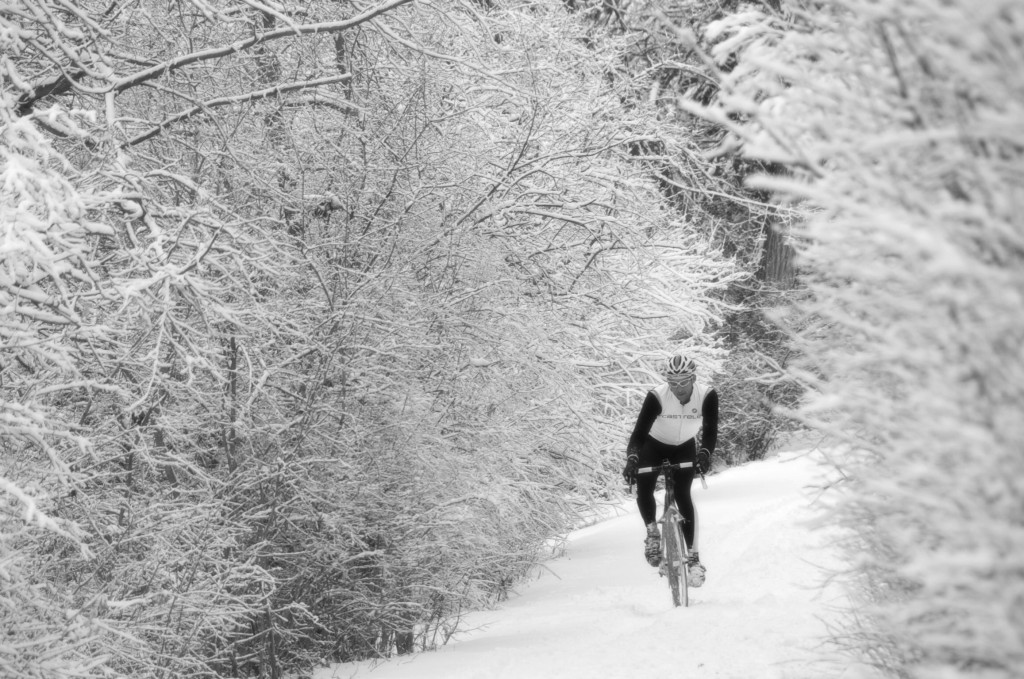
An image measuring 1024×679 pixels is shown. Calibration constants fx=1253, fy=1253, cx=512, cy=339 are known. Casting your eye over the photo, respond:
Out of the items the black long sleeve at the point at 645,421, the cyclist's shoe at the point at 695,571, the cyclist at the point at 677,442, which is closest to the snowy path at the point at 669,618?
the cyclist's shoe at the point at 695,571

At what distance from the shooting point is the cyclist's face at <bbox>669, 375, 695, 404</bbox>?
838 centimetres

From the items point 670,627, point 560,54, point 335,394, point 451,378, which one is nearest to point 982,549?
point 670,627

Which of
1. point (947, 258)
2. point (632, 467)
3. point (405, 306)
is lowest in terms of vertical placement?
point (632, 467)

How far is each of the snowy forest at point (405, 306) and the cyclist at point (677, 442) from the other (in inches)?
30.9

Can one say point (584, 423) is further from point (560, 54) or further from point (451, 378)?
point (560, 54)

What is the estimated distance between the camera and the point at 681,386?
8.46m

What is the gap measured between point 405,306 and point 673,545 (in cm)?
245

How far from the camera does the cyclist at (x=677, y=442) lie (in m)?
8.51

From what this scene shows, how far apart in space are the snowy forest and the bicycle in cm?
127

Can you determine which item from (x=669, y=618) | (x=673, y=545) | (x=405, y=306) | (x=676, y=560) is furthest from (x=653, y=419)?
(x=405, y=306)

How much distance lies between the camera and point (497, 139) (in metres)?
10.0

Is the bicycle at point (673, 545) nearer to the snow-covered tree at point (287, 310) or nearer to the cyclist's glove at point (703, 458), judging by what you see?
the cyclist's glove at point (703, 458)

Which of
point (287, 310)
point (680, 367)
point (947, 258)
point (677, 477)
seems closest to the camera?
point (947, 258)

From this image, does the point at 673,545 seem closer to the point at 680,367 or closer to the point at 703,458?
the point at 703,458
